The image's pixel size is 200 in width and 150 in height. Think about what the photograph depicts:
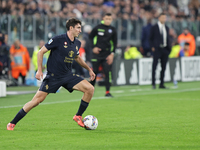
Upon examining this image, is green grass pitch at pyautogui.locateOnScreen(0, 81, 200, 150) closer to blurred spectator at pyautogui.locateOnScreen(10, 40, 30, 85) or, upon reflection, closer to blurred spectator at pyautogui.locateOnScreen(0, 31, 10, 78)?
blurred spectator at pyautogui.locateOnScreen(0, 31, 10, 78)

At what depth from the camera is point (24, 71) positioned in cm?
1850

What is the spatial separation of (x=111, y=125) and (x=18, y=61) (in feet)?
36.5

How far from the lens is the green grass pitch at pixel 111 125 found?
20.7ft

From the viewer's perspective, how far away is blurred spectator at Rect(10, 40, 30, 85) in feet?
60.5

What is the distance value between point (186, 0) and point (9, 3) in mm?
15741

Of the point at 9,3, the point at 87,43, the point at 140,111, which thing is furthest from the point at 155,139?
the point at 9,3

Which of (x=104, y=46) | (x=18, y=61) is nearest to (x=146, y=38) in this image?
(x=18, y=61)

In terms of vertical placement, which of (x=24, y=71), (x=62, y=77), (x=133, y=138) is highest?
(x=62, y=77)

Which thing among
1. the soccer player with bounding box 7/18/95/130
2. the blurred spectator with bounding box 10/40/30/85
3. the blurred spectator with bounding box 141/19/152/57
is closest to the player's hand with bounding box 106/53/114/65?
the soccer player with bounding box 7/18/95/130

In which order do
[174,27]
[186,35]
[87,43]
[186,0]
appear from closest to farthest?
[87,43] < [186,35] < [174,27] < [186,0]

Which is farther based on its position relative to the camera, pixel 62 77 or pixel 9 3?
pixel 9 3

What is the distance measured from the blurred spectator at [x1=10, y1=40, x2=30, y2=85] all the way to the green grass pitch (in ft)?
17.4

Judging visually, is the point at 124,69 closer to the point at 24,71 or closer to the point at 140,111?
the point at 24,71

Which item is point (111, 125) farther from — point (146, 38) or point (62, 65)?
point (146, 38)
